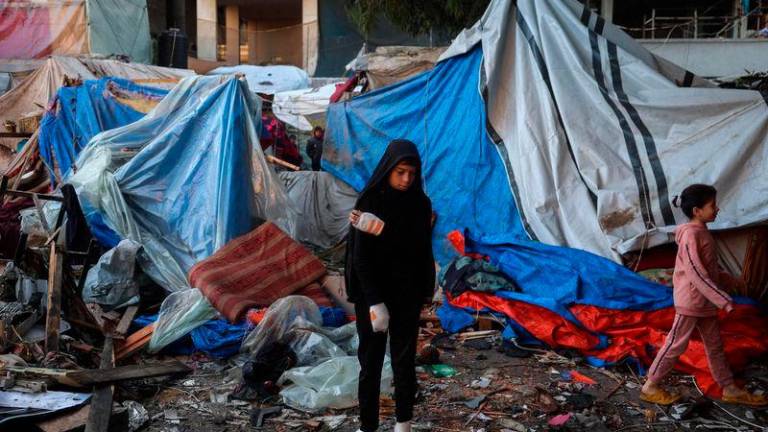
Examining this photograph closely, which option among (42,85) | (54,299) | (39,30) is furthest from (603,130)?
(39,30)

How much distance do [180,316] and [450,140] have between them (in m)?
3.20

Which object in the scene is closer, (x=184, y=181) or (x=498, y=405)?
(x=498, y=405)

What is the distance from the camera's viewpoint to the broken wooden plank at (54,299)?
4281 millimetres

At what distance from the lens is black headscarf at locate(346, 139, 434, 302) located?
3148 millimetres

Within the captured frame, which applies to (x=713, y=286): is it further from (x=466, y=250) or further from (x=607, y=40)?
(x=607, y=40)

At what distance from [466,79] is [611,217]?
2183 mm

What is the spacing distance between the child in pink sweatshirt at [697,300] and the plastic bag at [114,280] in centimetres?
438

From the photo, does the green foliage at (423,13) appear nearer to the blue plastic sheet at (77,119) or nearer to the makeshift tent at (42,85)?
the makeshift tent at (42,85)

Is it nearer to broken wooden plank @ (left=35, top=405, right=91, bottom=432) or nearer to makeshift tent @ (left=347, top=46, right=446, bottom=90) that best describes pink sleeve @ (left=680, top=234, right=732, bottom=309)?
broken wooden plank @ (left=35, top=405, right=91, bottom=432)

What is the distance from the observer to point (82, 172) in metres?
7.03

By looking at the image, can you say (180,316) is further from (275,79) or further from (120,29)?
(120,29)

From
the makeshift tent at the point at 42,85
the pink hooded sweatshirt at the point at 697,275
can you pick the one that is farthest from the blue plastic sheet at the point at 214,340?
the makeshift tent at the point at 42,85

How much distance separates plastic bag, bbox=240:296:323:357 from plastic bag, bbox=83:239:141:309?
1676mm

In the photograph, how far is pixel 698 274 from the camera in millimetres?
3879
